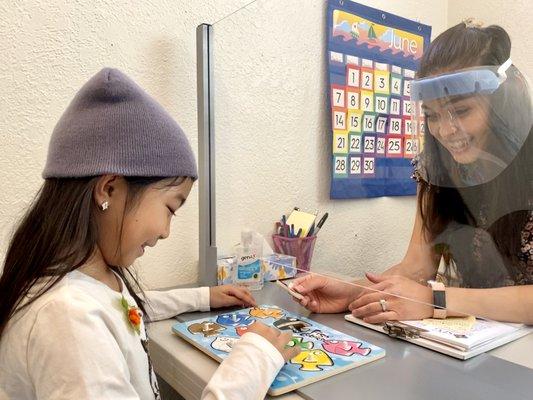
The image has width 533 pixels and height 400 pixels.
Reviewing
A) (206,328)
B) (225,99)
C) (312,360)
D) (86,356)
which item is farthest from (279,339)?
(225,99)

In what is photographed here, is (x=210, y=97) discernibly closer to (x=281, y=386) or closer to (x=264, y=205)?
(x=264, y=205)

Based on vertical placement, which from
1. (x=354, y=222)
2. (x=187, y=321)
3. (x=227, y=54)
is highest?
(x=227, y=54)

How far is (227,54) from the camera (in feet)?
3.26

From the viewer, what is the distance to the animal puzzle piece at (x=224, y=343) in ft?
2.00

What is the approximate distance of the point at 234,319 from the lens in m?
0.74

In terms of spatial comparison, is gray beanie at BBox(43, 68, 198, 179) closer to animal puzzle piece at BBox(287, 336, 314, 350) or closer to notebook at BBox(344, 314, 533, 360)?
animal puzzle piece at BBox(287, 336, 314, 350)

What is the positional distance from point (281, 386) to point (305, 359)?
0.08 m

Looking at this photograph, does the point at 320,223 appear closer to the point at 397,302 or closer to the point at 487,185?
the point at 397,302

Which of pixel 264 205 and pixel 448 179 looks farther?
pixel 264 205

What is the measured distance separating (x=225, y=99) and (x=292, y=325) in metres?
0.54

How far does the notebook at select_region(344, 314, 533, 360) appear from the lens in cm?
61

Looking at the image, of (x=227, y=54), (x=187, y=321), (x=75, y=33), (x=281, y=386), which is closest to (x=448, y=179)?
(x=281, y=386)

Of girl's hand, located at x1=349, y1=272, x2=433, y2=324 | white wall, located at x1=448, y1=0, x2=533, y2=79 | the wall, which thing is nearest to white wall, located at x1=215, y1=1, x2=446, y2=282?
the wall

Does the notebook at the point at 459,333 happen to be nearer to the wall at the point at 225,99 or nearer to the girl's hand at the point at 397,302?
the girl's hand at the point at 397,302
